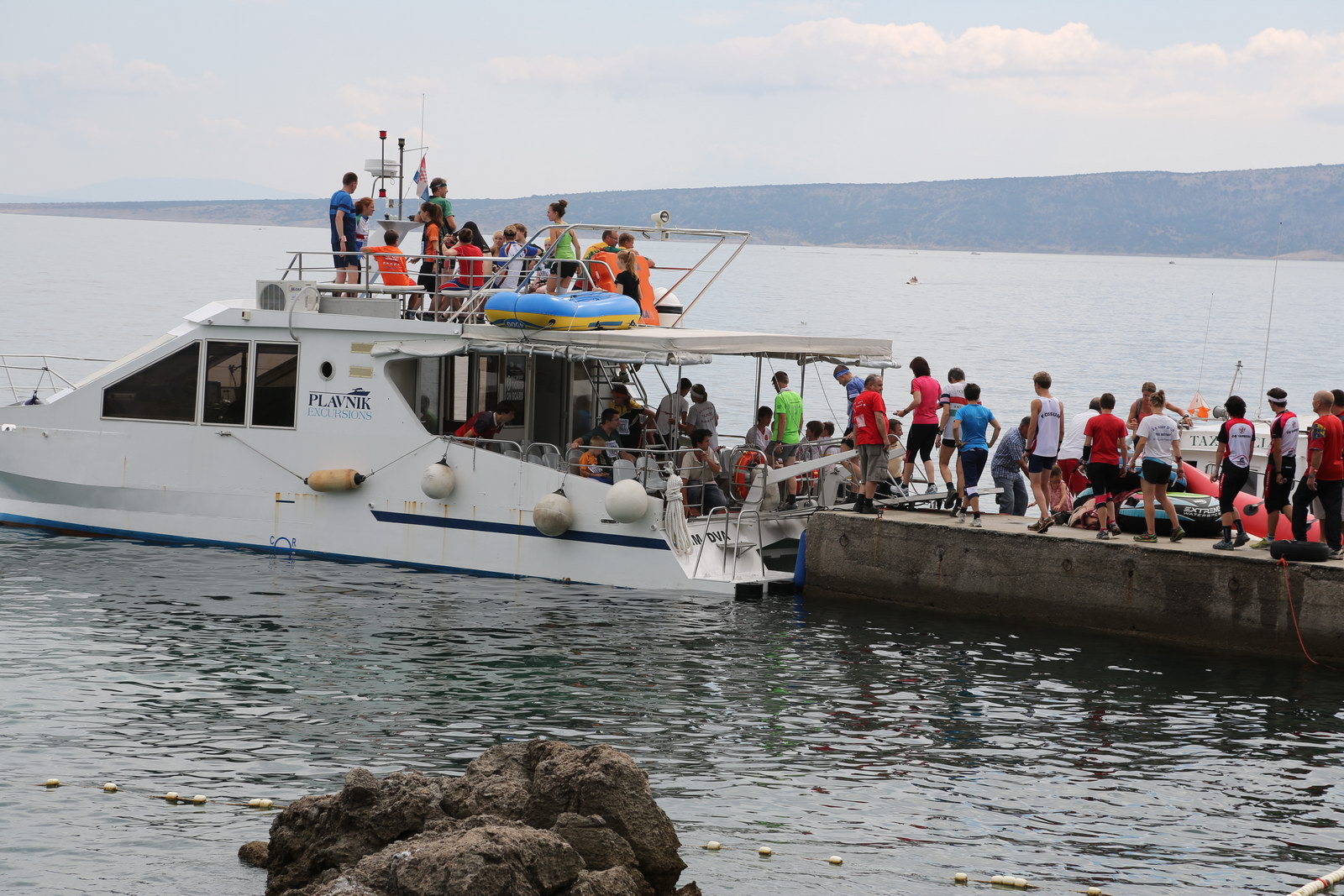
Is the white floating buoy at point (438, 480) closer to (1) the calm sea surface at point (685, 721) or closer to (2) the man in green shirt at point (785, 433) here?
(1) the calm sea surface at point (685, 721)

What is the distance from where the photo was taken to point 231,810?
9.41 m

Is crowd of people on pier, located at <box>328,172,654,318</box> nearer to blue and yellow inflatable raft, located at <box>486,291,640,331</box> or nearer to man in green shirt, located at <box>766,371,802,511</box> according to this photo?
blue and yellow inflatable raft, located at <box>486,291,640,331</box>

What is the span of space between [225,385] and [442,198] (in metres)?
3.54

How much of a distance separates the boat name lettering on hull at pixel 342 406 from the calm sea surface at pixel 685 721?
178 centimetres

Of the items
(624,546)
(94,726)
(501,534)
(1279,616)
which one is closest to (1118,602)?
(1279,616)

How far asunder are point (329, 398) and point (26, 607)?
3960mm

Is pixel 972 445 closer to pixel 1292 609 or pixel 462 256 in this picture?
pixel 1292 609

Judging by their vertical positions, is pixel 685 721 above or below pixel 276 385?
below

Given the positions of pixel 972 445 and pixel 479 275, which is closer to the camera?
pixel 972 445

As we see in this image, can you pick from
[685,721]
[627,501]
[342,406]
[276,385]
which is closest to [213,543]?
[276,385]

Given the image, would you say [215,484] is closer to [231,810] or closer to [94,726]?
[94,726]

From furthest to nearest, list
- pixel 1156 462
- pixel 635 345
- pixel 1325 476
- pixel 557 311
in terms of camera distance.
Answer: pixel 557 311, pixel 635 345, pixel 1156 462, pixel 1325 476

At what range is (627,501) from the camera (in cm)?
1535

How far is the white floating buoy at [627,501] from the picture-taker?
15.4 meters
